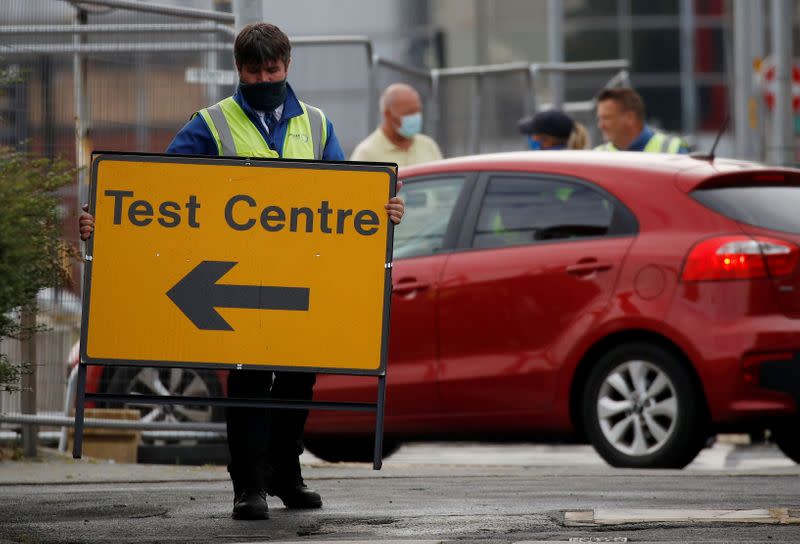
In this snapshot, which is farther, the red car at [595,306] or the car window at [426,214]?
the car window at [426,214]

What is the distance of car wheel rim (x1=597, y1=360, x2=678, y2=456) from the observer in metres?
9.49

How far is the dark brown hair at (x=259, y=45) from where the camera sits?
7230 mm

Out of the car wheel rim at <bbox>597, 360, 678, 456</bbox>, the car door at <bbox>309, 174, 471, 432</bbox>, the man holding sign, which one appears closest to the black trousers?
the man holding sign

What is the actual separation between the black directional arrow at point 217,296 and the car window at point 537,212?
10.0 feet

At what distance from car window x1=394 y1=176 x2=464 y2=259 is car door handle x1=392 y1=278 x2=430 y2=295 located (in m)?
0.18

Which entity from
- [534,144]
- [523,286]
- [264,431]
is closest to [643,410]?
[523,286]

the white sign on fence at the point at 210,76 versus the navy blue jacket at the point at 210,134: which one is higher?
the white sign on fence at the point at 210,76

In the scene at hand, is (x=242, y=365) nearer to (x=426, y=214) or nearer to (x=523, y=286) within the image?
(x=523, y=286)

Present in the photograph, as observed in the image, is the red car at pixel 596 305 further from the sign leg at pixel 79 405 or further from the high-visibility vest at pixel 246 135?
the sign leg at pixel 79 405

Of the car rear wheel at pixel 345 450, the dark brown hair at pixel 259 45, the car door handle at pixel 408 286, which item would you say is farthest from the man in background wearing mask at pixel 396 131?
the dark brown hair at pixel 259 45

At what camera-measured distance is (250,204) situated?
7105 millimetres

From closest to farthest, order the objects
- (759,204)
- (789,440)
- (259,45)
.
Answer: (259,45) → (759,204) → (789,440)

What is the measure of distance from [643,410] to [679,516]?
8.75 ft

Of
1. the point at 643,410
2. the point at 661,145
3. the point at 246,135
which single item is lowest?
the point at 643,410
